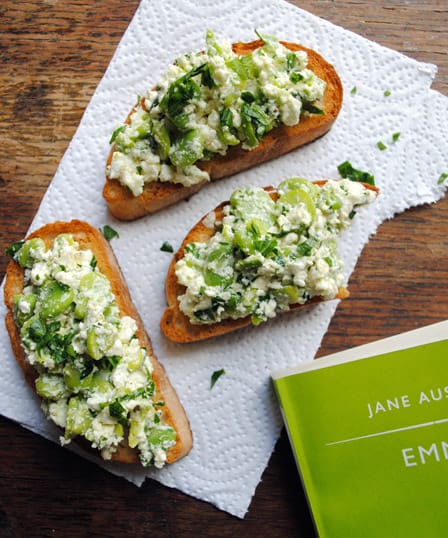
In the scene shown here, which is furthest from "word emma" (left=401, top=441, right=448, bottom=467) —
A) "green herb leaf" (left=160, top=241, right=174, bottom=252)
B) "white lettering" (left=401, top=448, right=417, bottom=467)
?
"green herb leaf" (left=160, top=241, right=174, bottom=252)

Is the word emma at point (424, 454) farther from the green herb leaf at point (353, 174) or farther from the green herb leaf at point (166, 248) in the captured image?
the green herb leaf at point (166, 248)

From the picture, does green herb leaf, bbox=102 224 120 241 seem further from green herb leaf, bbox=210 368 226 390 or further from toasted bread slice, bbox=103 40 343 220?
green herb leaf, bbox=210 368 226 390

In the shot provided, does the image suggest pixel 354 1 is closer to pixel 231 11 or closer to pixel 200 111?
pixel 231 11

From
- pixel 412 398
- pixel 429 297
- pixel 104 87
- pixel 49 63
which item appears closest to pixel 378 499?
pixel 412 398

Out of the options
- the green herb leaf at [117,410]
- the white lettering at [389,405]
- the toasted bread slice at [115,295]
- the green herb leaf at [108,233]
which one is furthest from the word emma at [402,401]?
the green herb leaf at [108,233]

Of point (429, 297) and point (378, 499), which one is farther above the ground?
point (429, 297)

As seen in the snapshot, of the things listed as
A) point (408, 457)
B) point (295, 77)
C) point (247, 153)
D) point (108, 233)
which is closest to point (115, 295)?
point (108, 233)
